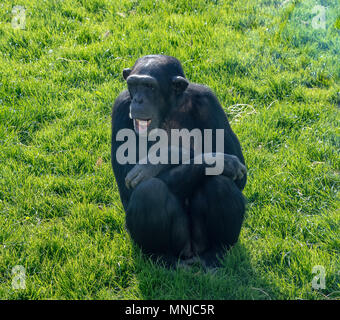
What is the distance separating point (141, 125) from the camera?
13.7 ft

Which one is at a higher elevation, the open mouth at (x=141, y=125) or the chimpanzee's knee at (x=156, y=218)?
the open mouth at (x=141, y=125)

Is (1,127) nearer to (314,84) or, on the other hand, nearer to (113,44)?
(113,44)

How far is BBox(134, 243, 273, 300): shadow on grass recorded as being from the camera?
3.99 m

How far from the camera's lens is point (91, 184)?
534 centimetres

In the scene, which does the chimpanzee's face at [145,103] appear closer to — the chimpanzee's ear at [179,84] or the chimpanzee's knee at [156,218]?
the chimpanzee's ear at [179,84]

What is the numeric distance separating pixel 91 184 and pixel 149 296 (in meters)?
1.63

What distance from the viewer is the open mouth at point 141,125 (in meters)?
4.18

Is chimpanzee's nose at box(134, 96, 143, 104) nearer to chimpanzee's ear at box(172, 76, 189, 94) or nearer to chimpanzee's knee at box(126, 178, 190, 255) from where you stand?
chimpanzee's ear at box(172, 76, 189, 94)

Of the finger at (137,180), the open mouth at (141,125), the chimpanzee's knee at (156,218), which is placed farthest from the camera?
the open mouth at (141,125)

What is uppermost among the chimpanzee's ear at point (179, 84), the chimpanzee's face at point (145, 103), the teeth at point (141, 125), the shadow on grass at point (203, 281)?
the chimpanzee's ear at point (179, 84)

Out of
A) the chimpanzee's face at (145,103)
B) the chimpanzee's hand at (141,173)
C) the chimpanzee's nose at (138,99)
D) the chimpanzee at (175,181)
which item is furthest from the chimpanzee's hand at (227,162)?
the chimpanzee's nose at (138,99)

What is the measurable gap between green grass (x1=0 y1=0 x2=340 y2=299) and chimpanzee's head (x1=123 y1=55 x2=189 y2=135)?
1055mm

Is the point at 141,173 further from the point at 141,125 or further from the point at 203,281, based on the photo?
the point at 203,281

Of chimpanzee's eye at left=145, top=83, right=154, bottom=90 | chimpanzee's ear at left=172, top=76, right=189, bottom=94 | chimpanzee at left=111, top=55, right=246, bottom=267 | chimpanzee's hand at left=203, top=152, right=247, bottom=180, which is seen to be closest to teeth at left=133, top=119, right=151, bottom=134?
chimpanzee at left=111, top=55, right=246, bottom=267
